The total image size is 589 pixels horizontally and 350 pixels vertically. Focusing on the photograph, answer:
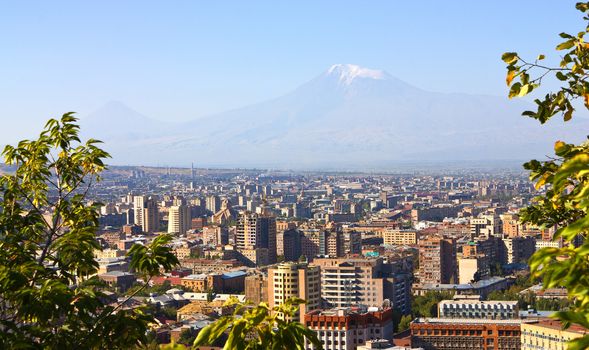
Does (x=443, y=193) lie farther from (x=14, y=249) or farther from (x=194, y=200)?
(x=14, y=249)

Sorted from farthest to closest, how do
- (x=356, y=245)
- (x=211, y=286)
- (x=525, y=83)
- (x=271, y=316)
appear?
(x=356, y=245) → (x=211, y=286) → (x=525, y=83) → (x=271, y=316)

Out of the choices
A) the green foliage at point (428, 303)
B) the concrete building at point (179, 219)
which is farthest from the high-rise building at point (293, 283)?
the concrete building at point (179, 219)

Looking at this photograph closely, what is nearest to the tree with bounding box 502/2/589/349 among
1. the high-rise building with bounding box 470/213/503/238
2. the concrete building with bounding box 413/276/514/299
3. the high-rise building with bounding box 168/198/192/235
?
the concrete building with bounding box 413/276/514/299

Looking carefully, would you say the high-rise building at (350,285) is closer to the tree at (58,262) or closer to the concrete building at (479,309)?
the concrete building at (479,309)

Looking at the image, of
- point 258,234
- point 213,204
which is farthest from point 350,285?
point 213,204

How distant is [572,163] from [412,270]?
42008 mm

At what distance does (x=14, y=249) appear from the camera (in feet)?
13.7

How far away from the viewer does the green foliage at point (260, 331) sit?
8.92 ft

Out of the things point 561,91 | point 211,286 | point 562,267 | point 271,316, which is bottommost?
point 211,286

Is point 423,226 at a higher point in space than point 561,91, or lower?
lower

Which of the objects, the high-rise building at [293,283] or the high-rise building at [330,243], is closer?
the high-rise building at [293,283]

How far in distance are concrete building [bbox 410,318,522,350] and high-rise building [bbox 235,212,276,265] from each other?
25307 millimetres

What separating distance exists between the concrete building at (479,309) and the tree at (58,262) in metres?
24.8

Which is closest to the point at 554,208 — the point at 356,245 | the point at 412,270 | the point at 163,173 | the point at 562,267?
the point at 562,267
